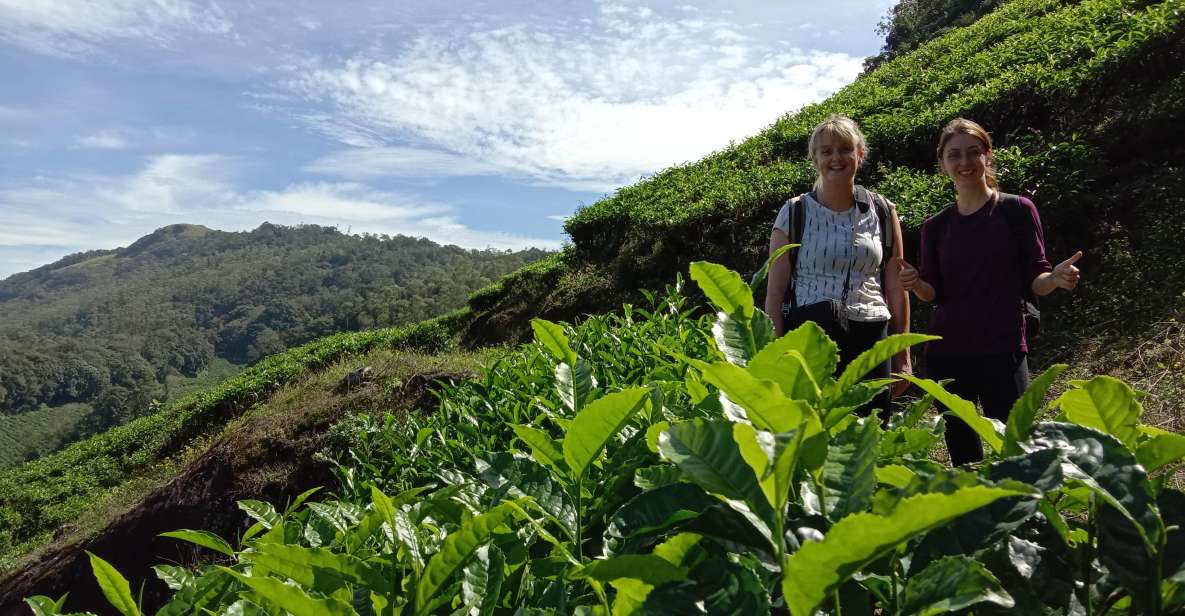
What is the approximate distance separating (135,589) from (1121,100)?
31.3 ft

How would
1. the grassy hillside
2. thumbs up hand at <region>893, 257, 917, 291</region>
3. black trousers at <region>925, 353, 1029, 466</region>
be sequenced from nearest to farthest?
black trousers at <region>925, 353, 1029, 466</region>, thumbs up hand at <region>893, 257, 917, 291</region>, the grassy hillside

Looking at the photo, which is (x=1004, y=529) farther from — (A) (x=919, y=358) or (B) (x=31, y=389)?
(B) (x=31, y=389)

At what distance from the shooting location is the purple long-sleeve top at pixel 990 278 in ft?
9.53

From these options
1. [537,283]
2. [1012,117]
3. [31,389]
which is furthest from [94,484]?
[31,389]

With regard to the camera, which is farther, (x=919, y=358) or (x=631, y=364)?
(x=919, y=358)

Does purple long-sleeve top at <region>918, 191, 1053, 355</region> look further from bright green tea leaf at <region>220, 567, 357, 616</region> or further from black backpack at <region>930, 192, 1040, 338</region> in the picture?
bright green tea leaf at <region>220, 567, 357, 616</region>

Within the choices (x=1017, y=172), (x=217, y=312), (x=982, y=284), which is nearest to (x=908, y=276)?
(x=982, y=284)

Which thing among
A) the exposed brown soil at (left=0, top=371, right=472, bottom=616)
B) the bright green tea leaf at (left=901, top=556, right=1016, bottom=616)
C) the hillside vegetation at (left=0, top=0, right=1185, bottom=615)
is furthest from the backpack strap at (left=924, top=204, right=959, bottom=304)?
the exposed brown soil at (left=0, top=371, right=472, bottom=616)

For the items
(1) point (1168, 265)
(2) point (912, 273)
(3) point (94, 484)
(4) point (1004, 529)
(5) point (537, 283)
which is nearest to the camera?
(4) point (1004, 529)

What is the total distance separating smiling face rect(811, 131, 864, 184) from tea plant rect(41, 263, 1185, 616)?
90.8 inches

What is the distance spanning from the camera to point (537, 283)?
1212 centimetres

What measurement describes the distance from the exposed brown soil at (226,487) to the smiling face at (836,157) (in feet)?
11.7

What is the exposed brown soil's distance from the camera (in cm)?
560

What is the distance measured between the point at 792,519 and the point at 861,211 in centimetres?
273
